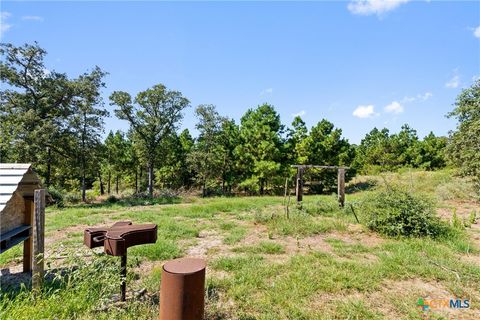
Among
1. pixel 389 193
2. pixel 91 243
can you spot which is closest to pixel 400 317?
pixel 91 243

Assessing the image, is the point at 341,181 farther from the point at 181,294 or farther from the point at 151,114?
the point at 151,114

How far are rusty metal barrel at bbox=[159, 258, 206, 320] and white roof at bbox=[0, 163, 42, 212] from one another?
7.83 ft

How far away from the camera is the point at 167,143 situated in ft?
77.8

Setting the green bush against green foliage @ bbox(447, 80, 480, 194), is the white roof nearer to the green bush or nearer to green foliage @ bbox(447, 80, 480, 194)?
the green bush

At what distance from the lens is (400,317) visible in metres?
3.00

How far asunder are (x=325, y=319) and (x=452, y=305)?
74.8 inches

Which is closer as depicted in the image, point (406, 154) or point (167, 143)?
point (167, 143)

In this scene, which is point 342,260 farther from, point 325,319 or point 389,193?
point 389,193

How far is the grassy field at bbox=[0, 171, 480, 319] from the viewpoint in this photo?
301 centimetres

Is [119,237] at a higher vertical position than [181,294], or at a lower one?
higher

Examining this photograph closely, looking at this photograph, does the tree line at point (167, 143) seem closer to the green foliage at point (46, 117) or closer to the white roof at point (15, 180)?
the green foliage at point (46, 117)

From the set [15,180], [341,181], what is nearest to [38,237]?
[15,180]

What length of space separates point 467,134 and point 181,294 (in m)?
17.7

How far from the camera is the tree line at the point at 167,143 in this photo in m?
15.0
